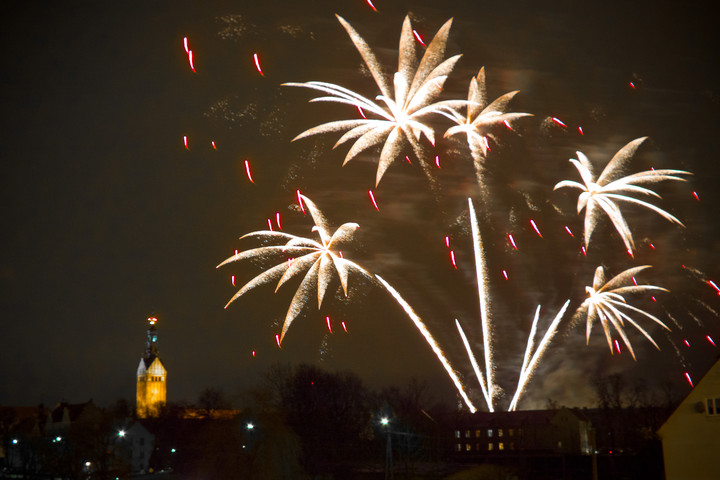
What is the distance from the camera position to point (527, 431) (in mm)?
82812

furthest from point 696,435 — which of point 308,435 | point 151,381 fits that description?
point 151,381

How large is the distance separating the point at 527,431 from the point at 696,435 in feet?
185

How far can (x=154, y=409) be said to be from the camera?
124312 mm

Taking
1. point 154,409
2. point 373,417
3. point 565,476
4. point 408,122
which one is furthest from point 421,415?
point 154,409

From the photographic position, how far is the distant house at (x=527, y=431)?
8144 centimetres

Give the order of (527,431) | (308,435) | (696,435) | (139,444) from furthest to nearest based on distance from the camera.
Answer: (527,431), (139,444), (308,435), (696,435)

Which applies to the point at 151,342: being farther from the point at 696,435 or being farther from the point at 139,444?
the point at 696,435

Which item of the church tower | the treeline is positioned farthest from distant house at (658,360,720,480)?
the church tower

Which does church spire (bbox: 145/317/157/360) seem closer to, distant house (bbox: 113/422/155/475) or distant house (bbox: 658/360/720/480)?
distant house (bbox: 113/422/155/475)

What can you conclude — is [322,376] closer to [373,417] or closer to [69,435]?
[373,417]

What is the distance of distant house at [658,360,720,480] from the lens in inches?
1114

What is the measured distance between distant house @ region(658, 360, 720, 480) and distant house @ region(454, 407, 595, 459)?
49927mm

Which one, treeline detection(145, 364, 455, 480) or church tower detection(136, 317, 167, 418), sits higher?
church tower detection(136, 317, 167, 418)

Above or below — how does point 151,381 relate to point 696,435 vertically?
above
